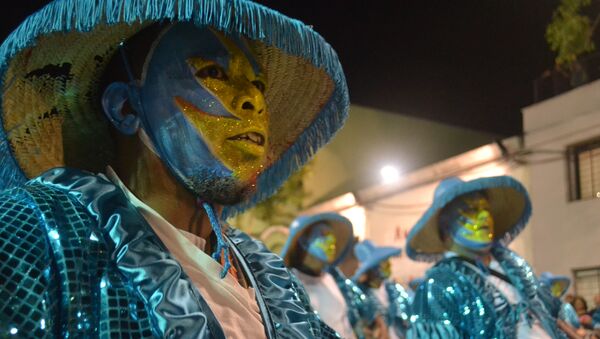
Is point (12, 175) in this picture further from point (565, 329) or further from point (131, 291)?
point (565, 329)

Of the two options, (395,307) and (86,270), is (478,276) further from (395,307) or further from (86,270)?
(395,307)

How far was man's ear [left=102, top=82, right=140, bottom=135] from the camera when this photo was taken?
1705mm

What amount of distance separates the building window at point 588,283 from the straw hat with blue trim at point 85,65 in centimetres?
965

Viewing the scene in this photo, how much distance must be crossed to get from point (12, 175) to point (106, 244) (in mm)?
524

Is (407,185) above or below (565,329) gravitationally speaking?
above

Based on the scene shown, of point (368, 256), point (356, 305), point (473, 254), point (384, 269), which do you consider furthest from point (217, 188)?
point (384, 269)

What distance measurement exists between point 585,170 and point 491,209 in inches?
242

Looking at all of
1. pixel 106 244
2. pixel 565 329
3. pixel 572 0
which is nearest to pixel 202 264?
pixel 106 244

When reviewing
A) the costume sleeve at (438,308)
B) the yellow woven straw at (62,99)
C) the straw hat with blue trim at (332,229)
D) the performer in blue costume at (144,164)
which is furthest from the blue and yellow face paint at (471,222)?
the yellow woven straw at (62,99)

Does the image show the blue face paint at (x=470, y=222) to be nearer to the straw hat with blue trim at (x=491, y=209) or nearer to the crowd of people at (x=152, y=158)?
the straw hat with blue trim at (x=491, y=209)

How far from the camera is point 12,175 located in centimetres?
177

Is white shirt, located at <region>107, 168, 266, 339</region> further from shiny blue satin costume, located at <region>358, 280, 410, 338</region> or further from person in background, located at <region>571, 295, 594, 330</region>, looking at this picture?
person in background, located at <region>571, 295, 594, 330</region>

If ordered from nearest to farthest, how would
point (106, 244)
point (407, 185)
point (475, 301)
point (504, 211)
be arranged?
point (106, 244), point (475, 301), point (504, 211), point (407, 185)

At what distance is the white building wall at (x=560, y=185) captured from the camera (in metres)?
10.8
